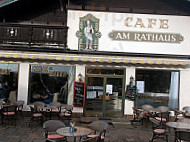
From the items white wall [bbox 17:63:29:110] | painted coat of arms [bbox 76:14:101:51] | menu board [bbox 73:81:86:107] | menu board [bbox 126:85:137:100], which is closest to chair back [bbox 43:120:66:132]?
menu board [bbox 73:81:86:107]

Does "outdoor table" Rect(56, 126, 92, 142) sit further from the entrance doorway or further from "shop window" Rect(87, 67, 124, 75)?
"shop window" Rect(87, 67, 124, 75)

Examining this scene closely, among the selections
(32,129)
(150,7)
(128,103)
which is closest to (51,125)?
(32,129)

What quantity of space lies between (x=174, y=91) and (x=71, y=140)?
270 inches

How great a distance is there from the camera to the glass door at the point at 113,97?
39.1 ft

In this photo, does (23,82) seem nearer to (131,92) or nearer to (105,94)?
(105,94)

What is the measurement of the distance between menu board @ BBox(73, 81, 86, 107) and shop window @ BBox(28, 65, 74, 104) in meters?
0.40

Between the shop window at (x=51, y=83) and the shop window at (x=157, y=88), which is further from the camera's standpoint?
the shop window at (x=157, y=88)

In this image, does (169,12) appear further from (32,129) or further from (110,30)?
(32,129)

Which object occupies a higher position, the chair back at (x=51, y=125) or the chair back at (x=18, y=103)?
the chair back at (x=18, y=103)

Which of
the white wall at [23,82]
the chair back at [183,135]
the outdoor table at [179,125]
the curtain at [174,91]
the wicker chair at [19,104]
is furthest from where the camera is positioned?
the curtain at [174,91]

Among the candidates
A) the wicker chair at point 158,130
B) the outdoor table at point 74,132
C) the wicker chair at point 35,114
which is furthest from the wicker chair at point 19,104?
the wicker chair at point 158,130

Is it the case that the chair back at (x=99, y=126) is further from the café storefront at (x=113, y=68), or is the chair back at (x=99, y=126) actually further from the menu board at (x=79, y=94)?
the café storefront at (x=113, y=68)

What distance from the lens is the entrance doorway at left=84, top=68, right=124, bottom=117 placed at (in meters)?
11.9

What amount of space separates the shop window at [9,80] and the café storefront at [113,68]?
0.06m
